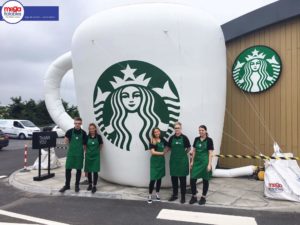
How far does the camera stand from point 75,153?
7148mm

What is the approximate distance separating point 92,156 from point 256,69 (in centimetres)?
489

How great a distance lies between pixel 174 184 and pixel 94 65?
10.2 feet

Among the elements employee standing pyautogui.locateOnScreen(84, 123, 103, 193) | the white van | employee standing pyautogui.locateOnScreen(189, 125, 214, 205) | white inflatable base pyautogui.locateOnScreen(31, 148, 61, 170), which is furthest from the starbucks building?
the white van

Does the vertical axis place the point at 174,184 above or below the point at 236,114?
below

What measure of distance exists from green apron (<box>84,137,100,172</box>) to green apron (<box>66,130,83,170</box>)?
0.44 ft

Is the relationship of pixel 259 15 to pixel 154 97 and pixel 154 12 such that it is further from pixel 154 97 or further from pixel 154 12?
pixel 154 97

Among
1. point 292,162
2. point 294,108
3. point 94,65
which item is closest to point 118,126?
point 94,65

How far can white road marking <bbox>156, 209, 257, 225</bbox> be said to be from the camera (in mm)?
5301

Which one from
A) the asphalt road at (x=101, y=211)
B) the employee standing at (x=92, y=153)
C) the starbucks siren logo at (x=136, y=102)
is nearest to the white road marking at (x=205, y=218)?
the asphalt road at (x=101, y=211)

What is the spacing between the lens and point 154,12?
7.09 meters

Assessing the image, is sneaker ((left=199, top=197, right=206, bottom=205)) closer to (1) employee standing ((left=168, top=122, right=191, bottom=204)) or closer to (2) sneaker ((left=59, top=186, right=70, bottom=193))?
(1) employee standing ((left=168, top=122, right=191, bottom=204))

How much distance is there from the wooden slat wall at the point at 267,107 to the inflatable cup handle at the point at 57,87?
444cm

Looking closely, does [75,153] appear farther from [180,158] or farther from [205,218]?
[205,218]

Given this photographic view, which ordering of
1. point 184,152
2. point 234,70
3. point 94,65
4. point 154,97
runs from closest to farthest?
point 184,152 < point 154,97 < point 94,65 < point 234,70
